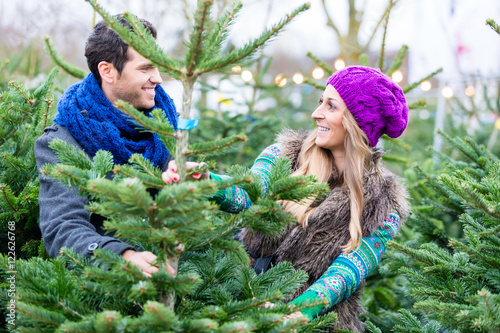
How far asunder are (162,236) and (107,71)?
1.31 m

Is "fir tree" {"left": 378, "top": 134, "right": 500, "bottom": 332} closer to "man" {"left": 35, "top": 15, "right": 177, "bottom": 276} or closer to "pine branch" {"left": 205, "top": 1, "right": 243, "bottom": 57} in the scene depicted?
"pine branch" {"left": 205, "top": 1, "right": 243, "bottom": 57}

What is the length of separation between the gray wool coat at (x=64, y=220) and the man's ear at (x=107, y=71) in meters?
0.40

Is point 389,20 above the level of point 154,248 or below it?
above

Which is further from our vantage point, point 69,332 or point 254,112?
point 254,112

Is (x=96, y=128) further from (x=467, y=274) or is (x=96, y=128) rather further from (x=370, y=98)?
(x=467, y=274)

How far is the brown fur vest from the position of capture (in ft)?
7.90

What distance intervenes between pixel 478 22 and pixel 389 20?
531 cm

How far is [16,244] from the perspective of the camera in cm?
239

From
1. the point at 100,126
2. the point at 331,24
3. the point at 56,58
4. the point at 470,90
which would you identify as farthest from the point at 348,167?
the point at 470,90

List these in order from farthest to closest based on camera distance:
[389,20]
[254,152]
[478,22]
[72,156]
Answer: [478,22] < [254,152] < [389,20] < [72,156]

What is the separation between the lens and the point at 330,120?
8.52 feet

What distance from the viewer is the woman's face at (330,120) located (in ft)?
8.53

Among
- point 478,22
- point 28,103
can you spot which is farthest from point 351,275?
point 478,22

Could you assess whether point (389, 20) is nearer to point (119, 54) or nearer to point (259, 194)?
point (119, 54)
